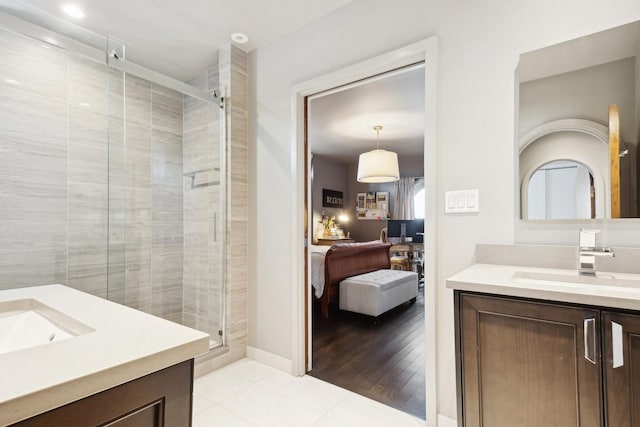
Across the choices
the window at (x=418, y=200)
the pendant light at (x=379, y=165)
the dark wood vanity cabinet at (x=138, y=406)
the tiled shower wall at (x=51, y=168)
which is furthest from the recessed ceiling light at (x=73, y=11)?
the window at (x=418, y=200)

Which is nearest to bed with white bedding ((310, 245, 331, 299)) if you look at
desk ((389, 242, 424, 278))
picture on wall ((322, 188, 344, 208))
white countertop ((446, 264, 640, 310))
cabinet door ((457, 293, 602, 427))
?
white countertop ((446, 264, 640, 310))

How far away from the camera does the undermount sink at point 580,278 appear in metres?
1.21

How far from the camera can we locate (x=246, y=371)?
2.40 m

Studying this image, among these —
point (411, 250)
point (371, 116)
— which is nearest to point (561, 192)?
point (371, 116)

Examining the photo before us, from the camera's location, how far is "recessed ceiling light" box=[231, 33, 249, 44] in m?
2.45

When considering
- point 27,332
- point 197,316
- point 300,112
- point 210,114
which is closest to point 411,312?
point 197,316

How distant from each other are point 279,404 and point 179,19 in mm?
2652

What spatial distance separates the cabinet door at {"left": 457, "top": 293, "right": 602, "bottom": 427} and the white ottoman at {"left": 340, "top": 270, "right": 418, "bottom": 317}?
242cm

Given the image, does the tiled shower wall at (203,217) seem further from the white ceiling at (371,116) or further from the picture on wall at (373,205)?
the picture on wall at (373,205)

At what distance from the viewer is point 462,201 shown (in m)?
1.69

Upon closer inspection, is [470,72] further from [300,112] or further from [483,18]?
[300,112]

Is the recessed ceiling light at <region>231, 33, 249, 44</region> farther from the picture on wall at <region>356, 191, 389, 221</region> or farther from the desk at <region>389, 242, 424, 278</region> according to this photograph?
the picture on wall at <region>356, 191, 389, 221</region>

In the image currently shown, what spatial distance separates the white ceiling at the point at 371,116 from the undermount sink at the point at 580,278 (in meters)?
1.38

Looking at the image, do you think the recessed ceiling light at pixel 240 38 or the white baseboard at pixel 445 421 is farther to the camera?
the recessed ceiling light at pixel 240 38
